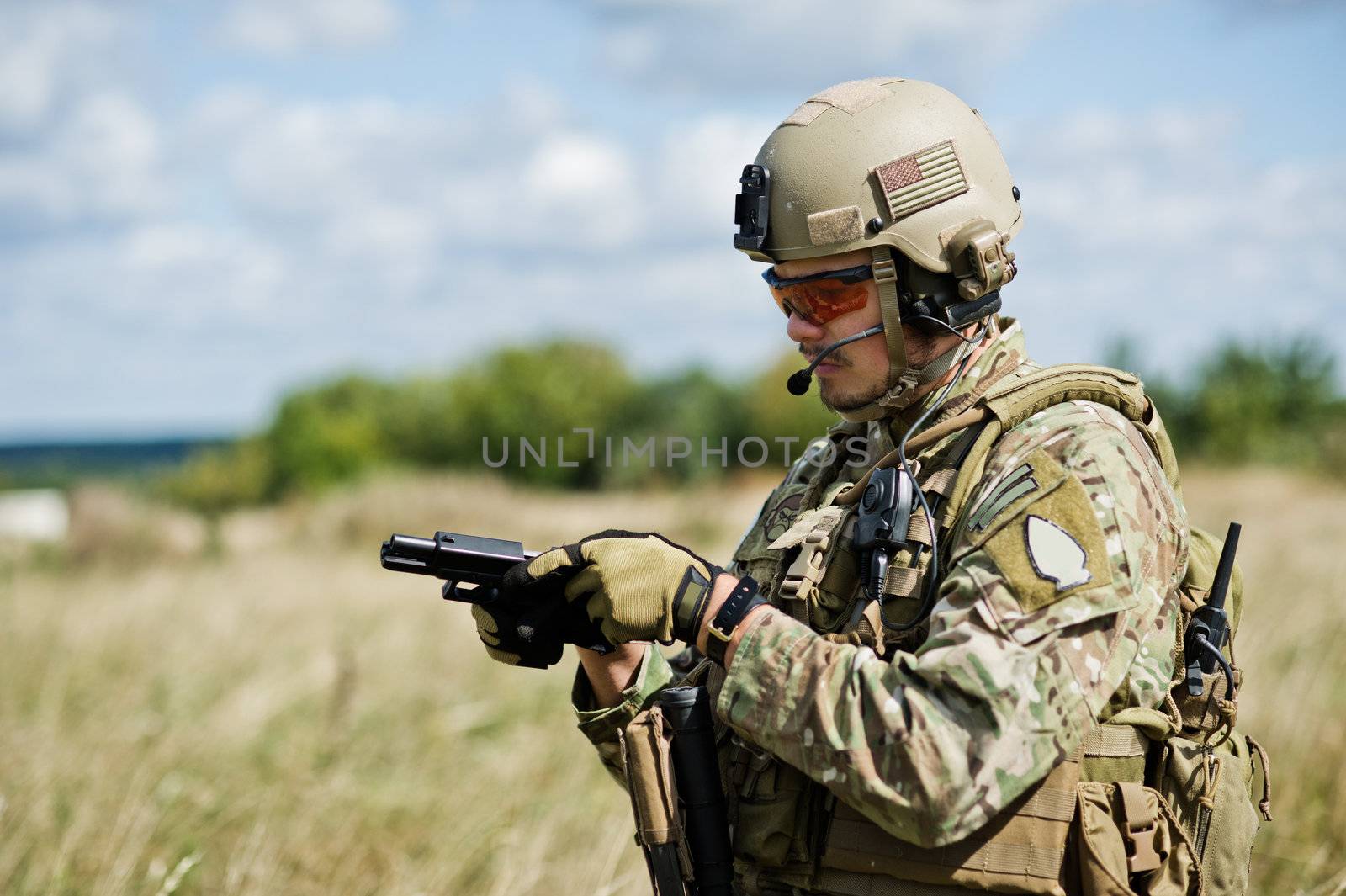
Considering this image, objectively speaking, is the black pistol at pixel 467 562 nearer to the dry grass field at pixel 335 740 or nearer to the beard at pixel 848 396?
the beard at pixel 848 396

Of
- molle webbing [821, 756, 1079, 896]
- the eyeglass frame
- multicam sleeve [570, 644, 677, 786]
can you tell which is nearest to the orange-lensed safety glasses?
the eyeglass frame

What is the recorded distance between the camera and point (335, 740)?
6070 mm

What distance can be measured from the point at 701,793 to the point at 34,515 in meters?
25.0

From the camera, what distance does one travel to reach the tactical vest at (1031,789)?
2.08 m

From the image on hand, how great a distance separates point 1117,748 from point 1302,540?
29.9 ft

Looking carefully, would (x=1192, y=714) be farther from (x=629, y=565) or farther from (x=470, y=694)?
(x=470, y=694)

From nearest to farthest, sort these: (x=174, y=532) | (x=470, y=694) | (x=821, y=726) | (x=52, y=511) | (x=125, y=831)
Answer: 1. (x=821, y=726)
2. (x=125, y=831)
3. (x=470, y=694)
4. (x=174, y=532)
5. (x=52, y=511)

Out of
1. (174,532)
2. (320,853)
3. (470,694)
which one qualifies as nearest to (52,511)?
(174,532)

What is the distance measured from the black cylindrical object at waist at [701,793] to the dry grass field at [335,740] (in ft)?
4.43

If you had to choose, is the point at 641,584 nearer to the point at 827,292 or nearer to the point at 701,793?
the point at 701,793

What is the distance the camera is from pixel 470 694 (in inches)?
300

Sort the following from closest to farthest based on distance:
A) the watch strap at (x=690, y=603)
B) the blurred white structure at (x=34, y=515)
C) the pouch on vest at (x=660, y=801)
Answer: the watch strap at (x=690, y=603)
the pouch on vest at (x=660, y=801)
the blurred white structure at (x=34, y=515)

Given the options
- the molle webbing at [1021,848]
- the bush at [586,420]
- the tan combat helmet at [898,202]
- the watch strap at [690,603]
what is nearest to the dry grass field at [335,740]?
the watch strap at [690,603]

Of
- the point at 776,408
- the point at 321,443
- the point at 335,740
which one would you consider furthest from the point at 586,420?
the point at 335,740
